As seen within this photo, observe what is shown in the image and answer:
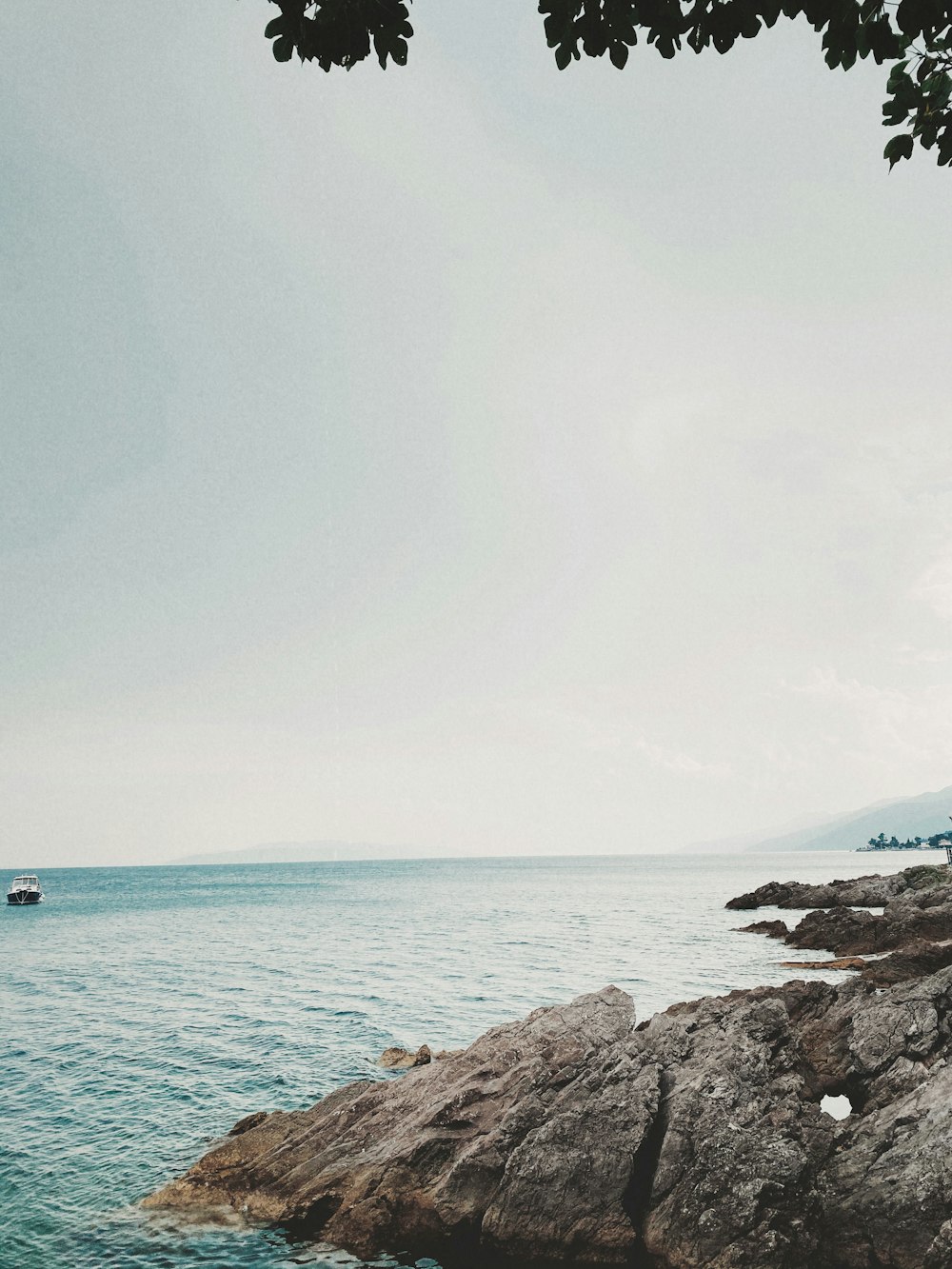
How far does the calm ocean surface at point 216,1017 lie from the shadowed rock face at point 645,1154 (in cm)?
122

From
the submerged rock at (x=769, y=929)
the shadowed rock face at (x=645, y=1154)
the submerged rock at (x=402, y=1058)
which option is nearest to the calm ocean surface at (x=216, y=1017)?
the submerged rock at (x=402, y=1058)

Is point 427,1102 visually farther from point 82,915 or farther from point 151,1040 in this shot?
point 82,915

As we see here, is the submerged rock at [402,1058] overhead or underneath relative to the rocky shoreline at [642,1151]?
underneath

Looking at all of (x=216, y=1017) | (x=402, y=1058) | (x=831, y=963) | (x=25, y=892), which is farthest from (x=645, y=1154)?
(x=25, y=892)

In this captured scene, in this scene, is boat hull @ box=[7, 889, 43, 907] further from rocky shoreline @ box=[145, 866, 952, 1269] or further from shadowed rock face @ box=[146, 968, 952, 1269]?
shadowed rock face @ box=[146, 968, 952, 1269]

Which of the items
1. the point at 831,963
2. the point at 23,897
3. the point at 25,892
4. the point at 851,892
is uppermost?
the point at 831,963

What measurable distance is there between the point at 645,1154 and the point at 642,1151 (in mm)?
75

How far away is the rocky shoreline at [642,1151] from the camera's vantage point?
11008 mm

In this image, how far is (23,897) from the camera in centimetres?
11100

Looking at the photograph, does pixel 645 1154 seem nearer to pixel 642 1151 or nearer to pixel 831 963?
pixel 642 1151

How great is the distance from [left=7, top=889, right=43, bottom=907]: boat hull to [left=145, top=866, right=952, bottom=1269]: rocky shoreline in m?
117

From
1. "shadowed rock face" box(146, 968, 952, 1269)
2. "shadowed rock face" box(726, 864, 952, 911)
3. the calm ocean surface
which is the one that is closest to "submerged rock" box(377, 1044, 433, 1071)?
the calm ocean surface

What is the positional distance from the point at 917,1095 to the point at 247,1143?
13.5m

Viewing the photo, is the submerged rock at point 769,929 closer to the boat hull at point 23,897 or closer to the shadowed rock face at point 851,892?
the shadowed rock face at point 851,892
